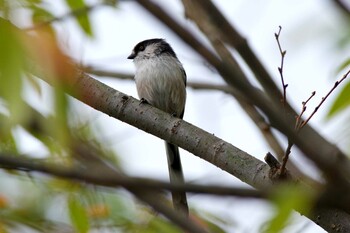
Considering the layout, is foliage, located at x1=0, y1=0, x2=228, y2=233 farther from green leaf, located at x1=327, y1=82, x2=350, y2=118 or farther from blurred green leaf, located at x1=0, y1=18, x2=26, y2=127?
green leaf, located at x1=327, y1=82, x2=350, y2=118

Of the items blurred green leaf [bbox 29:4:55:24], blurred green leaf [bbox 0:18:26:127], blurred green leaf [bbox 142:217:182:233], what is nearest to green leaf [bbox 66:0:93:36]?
blurred green leaf [bbox 29:4:55:24]

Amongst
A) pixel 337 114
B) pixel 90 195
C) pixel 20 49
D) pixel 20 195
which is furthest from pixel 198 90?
pixel 20 49

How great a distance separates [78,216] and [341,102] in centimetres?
149

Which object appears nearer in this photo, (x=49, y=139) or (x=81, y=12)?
A: (x=81, y=12)

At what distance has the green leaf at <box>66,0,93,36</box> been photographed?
6.69 ft

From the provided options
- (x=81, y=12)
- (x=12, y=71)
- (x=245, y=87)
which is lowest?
(x=245, y=87)

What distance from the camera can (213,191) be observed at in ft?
2.97

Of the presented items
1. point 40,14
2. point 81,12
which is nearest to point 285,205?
point 81,12

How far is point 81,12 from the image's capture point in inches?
85.9

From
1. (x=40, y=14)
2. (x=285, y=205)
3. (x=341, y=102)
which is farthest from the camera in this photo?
(x=40, y=14)

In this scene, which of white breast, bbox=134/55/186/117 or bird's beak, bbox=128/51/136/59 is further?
bird's beak, bbox=128/51/136/59

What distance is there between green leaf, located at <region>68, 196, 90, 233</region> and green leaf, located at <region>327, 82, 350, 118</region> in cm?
143

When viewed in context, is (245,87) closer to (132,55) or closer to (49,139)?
(49,139)

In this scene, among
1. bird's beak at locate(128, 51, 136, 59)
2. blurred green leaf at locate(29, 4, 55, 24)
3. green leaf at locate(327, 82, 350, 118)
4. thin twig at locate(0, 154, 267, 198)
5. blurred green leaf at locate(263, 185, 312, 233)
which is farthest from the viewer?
bird's beak at locate(128, 51, 136, 59)
